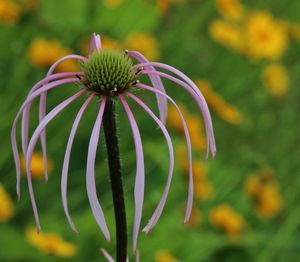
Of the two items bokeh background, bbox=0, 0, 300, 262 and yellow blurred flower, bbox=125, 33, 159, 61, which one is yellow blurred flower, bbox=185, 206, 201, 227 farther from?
yellow blurred flower, bbox=125, 33, 159, 61

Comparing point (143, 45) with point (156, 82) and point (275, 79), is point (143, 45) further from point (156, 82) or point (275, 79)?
point (156, 82)

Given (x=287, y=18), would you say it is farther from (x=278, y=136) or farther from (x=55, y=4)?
(x=55, y=4)

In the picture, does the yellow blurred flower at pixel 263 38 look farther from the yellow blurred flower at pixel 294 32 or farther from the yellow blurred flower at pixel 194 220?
the yellow blurred flower at pixel 194 220

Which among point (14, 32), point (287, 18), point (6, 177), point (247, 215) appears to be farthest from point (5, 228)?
point (287, 18)

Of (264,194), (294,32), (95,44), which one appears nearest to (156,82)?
(95,44)

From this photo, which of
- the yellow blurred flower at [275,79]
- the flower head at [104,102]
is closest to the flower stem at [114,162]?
the flower head at [104,102]

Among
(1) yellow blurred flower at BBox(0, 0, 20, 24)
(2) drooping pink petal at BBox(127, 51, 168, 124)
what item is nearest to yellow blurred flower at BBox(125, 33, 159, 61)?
(1) yellow blurred flower at BBox(0, 0, 20, 24)
